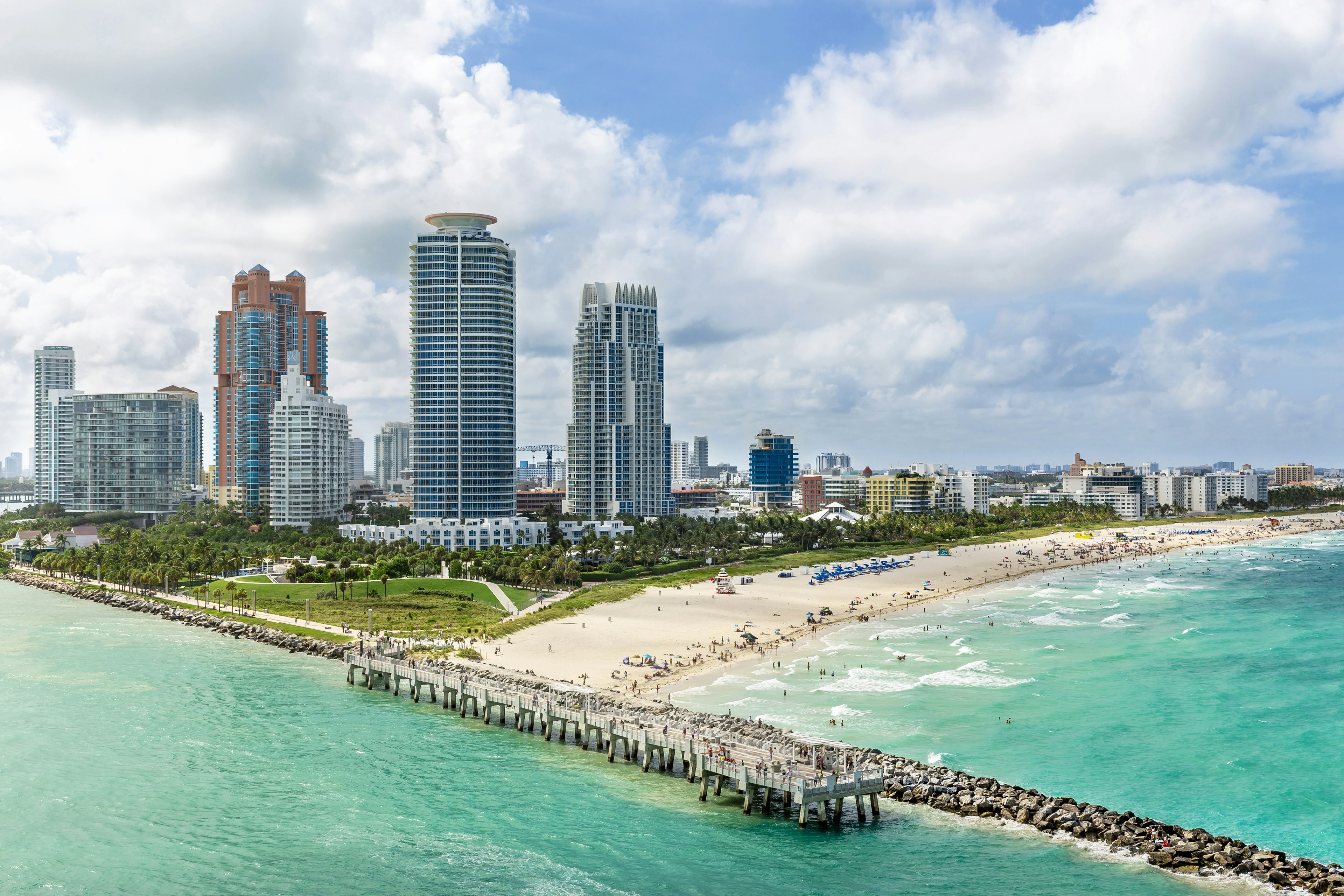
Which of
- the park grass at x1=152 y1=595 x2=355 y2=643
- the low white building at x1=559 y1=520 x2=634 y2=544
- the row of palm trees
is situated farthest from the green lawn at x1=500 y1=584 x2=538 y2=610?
the low white building at x1=559 y1=520 x2=634 y2=544

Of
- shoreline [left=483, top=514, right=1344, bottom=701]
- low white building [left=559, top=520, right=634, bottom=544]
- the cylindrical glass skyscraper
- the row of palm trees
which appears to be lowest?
shoreline [left=483, top=514, right=1344, bottom=701]

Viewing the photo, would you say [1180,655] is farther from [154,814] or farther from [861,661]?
[154,814]

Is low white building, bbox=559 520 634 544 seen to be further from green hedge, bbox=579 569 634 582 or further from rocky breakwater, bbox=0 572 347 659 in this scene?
rocky breakwater, bbox=0 572 347 659

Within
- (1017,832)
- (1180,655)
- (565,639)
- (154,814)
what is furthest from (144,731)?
(1180,655)

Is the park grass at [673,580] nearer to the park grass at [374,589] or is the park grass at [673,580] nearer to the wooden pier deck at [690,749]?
the park grass at [374,589]

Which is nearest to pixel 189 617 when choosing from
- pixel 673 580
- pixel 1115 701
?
pixel 673 580
